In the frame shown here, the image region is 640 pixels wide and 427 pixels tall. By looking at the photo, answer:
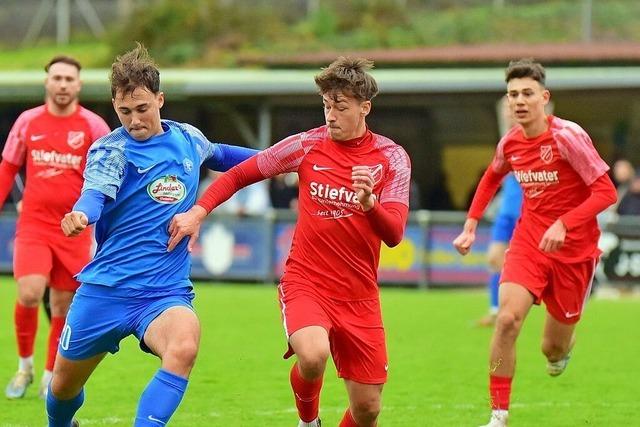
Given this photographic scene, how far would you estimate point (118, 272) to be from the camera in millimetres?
7219

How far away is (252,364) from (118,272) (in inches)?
206

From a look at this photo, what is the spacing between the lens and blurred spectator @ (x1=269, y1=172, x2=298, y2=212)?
859 inches

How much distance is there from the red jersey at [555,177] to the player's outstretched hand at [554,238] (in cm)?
20

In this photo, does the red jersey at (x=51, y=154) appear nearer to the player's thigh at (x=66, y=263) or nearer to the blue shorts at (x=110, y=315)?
the player's thigh at (x=66, y=263)

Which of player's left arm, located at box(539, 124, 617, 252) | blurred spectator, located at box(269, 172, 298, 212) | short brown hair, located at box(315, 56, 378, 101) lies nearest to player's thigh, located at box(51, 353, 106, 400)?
short brown hair, located at box(315, 56, 378, 101)

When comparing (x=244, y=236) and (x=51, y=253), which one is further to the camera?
(x=244, y=236)

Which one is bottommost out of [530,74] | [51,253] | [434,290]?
[434,290]

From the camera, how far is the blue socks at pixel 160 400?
6.82 meters

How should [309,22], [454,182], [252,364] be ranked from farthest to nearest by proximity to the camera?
[309,22] → [454,182] → [252,364]

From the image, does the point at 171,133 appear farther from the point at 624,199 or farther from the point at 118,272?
the point at 624,199

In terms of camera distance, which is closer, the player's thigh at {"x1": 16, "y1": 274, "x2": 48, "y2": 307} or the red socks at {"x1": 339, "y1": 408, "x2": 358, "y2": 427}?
the red socks at {"x1": 339, "y1": 408, "x2": 358, "y2": 427}

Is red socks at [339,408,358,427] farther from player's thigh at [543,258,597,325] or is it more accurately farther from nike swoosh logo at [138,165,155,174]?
player's thigh at [543,258,597,325]

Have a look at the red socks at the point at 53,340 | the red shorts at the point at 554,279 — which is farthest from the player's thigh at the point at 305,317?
the red socks at the point at 53,340

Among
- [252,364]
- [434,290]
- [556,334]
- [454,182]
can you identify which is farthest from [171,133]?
[454,182]
